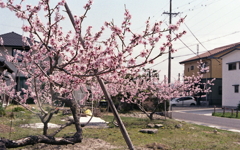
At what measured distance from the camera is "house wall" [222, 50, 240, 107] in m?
33.1

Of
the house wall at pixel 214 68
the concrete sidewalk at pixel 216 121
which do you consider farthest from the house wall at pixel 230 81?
the concrete sidewalk at pixel 216 121

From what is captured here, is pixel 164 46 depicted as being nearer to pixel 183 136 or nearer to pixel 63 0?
pixel 63 0

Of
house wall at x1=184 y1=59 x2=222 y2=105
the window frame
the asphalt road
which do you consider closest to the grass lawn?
the asphalt road

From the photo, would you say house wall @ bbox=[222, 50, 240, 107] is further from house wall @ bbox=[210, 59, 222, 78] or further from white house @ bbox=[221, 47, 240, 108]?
house wall @ bbox=[210, 59, 222, 78]

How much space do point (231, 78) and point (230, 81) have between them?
378 mm

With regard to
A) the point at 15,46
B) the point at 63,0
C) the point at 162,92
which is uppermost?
the point at 15,46

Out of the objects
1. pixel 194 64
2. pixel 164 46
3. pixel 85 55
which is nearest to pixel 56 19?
pixel 85 55

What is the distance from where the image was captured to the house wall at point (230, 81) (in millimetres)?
33125

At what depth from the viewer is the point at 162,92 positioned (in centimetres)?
1825

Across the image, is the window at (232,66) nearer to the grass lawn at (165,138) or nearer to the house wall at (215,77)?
the house wall at (215,77)

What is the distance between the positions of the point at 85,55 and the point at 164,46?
137 centimetres

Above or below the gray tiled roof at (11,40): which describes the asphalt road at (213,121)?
below

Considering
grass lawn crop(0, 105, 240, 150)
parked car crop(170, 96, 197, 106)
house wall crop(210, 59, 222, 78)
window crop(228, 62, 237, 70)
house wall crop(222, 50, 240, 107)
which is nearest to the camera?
grass lawn crop(0, 105, 240, 150)

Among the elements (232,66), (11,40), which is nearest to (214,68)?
(232,66)
